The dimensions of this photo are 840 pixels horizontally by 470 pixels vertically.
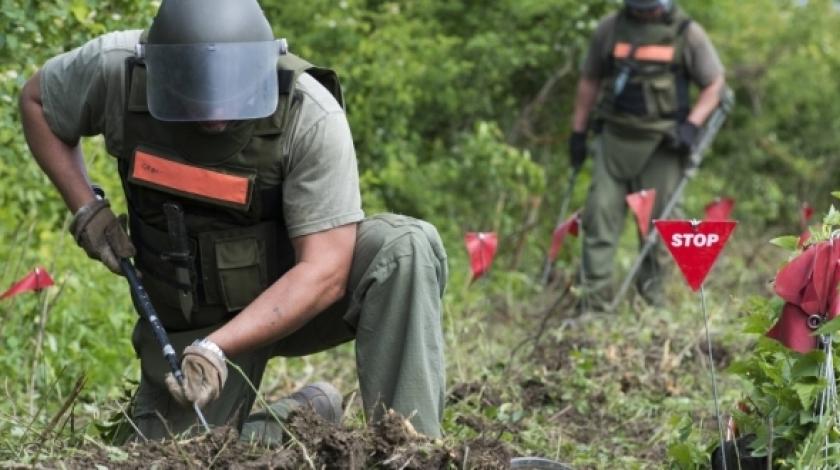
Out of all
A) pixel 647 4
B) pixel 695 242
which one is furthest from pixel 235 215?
pixel 647 4

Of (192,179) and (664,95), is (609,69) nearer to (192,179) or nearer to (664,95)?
(664,95)

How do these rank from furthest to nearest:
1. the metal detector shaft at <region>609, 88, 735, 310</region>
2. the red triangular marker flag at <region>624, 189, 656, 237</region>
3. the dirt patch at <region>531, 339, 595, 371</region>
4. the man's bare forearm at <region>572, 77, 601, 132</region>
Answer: the man's bare forearm at <region>572, 77, 601, 132</region> → the metal detector shaft at <region>609, 88, 735, 310</region> → the red triangular marker flag at <region>624, 189, 656, 237</region> → the dirt patch at <region>531, 339, 595, 371</region>

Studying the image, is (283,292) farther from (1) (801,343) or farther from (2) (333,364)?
(2) (333,364)

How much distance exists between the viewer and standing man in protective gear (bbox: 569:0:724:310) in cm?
848

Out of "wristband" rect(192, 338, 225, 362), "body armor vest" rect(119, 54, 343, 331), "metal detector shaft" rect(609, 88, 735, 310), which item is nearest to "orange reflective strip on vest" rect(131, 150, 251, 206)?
"body armor vest" rect(119, 54, 343, 331)

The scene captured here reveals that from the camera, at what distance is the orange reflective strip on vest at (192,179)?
13.9 feet

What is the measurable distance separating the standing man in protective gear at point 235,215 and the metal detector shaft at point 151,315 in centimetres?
4

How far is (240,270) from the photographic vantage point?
4.38 meters

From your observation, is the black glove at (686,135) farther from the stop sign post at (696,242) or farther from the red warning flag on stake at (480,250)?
the stop sign post at (696,242)

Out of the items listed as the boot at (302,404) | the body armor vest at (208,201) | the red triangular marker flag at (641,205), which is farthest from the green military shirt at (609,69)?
the body armor vest at (208,201)

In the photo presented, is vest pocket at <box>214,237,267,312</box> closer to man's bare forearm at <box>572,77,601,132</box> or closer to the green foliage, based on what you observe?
the green foliage

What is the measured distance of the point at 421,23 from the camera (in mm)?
9117

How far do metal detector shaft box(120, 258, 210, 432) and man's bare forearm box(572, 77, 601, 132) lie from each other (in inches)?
186

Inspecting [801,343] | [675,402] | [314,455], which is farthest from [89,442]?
[675,402]
